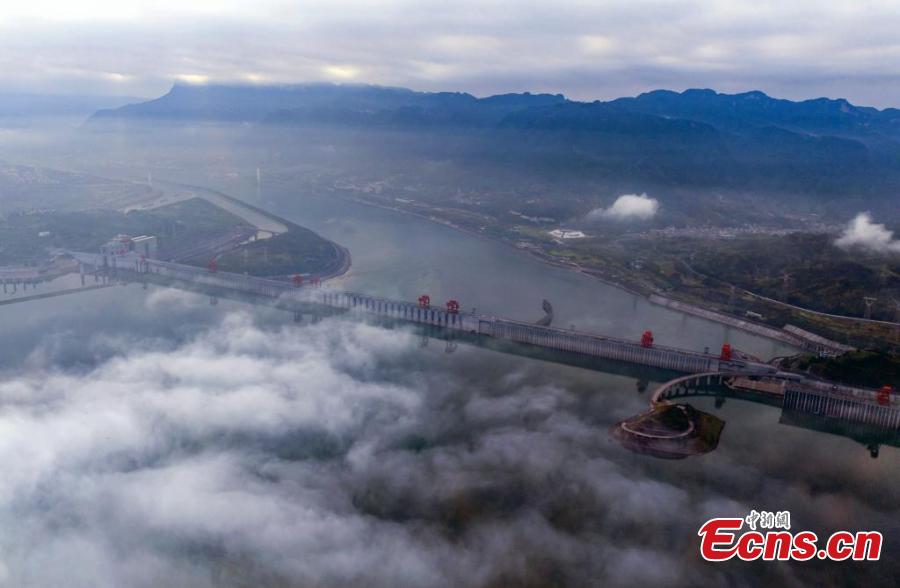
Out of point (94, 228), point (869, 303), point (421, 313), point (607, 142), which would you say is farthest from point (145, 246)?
point (607, 142)

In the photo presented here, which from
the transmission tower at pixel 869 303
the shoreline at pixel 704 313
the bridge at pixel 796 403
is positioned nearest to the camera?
the bridge at pixel 796 403

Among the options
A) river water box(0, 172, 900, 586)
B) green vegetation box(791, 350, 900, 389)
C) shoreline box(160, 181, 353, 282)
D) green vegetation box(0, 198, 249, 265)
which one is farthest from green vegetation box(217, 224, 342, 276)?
green vegetation box(791, 350, 900, 389)

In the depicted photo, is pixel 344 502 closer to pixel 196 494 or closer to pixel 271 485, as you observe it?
pixel 271 485

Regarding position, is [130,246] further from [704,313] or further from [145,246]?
[704,313]

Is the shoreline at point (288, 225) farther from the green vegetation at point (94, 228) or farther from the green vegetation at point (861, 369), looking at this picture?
the green vegetation at point (861, 369)

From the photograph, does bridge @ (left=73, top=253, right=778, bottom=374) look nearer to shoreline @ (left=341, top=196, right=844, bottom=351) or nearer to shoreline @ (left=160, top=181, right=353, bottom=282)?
shoreline @ (left=160, top=181, right=353, bottom=282)

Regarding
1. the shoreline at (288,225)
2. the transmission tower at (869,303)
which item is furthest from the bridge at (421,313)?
the transmission tower at (869,303)

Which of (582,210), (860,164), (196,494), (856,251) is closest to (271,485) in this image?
(196,494)
